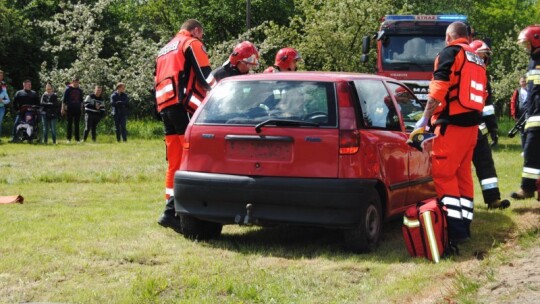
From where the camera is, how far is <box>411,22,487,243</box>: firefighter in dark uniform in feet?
25.5

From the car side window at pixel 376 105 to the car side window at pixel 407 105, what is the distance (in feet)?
0.95

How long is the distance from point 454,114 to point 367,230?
4.42 feet

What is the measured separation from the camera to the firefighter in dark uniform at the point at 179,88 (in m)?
8.79

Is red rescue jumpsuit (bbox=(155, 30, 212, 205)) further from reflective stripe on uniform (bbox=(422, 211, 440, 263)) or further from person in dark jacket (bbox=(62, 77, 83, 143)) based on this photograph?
person in dark jacket (bbox=(62, 77, 83, 143))

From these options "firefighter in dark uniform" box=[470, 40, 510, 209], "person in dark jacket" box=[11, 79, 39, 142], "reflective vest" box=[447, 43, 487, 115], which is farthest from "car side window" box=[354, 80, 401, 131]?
"person in dark jacket" box=[11, 79, 39, 142]

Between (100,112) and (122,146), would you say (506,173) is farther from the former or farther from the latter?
(100,112)

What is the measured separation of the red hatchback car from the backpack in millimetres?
386

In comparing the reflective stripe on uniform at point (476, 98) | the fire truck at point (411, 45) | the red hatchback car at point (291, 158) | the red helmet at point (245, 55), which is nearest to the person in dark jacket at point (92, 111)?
the fire truck at point (411, 45)

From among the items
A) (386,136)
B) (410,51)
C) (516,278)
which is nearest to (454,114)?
(386,136)

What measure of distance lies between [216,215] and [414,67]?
13.7 m

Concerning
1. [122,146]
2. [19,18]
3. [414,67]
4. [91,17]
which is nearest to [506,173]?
[414,67]

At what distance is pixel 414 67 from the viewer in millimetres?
20578

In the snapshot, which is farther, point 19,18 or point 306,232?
point 19,18

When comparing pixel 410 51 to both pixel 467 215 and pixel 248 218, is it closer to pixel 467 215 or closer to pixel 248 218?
pixel 467 215
